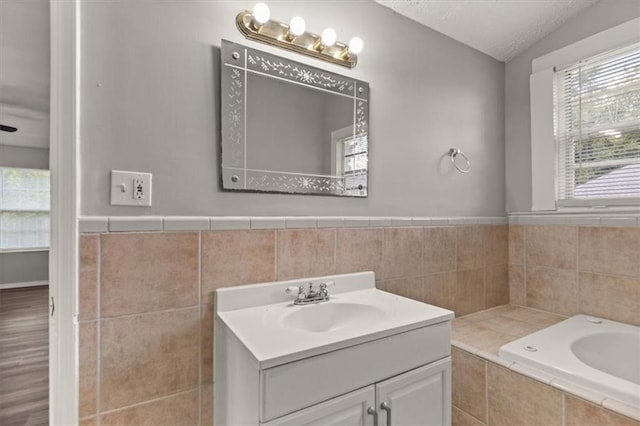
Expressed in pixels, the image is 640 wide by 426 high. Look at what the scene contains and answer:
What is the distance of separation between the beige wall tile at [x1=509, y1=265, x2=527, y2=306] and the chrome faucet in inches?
65.4

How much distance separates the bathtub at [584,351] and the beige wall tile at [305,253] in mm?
936

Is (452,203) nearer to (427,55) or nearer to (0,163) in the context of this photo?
(427,55)

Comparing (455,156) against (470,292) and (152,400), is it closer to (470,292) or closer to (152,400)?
(470,292)

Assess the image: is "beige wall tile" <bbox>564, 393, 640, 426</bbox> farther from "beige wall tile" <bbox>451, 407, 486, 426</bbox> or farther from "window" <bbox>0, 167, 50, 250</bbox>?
"window" <bbox>0, 167, 50, 250</bbox>

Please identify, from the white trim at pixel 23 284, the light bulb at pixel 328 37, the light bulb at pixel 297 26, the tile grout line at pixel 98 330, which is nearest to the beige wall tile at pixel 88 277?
the tile grout line at pixel 98 330

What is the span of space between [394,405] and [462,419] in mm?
802

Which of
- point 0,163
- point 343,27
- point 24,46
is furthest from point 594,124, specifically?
point 0,163

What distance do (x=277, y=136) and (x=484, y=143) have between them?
5.28 feet

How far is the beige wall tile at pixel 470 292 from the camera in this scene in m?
2.01

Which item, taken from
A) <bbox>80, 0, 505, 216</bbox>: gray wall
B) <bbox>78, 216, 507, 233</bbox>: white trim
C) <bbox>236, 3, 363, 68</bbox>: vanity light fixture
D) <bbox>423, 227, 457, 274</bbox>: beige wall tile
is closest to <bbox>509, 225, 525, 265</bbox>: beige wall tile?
<bbox>80, 0, 505, 216</bbox>: gray wall

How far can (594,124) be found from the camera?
6.42 feet

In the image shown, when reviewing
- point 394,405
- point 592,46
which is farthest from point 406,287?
point 592,46

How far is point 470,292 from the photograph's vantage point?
81.4 inches

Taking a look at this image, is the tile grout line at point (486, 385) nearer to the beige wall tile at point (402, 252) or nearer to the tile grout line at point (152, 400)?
the beige wall tile at point (402, 252)
